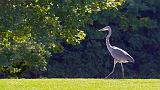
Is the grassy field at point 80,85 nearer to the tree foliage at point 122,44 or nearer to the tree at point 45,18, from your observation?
the tree at point 45,18

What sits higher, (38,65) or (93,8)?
(93,8)

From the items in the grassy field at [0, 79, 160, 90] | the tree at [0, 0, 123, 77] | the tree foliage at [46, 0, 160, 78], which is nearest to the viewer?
the grassy field at [0, 79, 160, 90]

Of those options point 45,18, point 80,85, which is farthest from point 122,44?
point 80,85

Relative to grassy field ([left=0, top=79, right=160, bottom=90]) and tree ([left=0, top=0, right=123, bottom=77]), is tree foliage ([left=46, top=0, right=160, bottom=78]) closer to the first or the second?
tree ([left=0, top=0, right=123, bottom=77])

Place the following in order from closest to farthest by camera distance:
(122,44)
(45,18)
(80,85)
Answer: (80,85)
(45,18)
(122,44)

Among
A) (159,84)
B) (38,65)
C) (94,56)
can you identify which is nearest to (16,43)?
(38,65)

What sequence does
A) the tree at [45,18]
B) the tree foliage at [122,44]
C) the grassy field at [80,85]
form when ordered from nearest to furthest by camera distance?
the grassy field at [80,85] < the tree at [45,18] < the tree foliage at [122,44]

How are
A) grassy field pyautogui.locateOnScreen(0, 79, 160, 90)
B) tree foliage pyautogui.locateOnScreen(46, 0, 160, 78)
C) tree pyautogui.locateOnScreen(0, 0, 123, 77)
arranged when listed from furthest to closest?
1. tree foliage pyautogui.locateOnScreen(46, 0, 160, 78)
2. tree pyautogui.locateOnScreen(0, 0, 123, 77)
3. grassy field pyautogui.locateOnScreen(0, 79, 160, 90)

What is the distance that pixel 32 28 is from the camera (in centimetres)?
2370

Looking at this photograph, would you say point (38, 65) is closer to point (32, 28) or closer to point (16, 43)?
point (16, 43)

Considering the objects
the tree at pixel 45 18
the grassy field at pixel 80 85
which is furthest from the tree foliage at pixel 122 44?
the grassy field at pixel 80 85

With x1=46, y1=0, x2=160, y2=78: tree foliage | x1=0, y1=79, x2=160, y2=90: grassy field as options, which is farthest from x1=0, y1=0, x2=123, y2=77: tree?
x1=46, y1=0, x2=160, y2=78: tree foliage

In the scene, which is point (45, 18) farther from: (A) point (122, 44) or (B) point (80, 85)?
(A) point (122, 44)

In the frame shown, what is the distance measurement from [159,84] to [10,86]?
3.64 m
